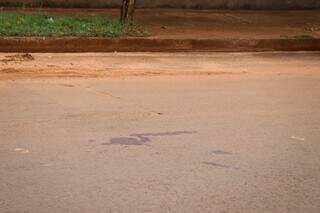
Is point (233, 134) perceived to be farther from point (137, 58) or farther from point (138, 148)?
point (137, 58)

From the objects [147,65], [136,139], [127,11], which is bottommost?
[147,65]

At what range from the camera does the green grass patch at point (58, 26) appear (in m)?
11.9

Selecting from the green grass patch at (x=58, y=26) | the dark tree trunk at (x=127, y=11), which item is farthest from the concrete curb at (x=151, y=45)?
the dark tree trunk at (x=127, y=11)

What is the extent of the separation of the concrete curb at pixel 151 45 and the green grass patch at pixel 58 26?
23cm

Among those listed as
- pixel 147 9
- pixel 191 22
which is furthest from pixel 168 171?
pixel 147 9

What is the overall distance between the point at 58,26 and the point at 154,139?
6884mm

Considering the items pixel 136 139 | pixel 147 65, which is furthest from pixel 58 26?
pixel 136 139

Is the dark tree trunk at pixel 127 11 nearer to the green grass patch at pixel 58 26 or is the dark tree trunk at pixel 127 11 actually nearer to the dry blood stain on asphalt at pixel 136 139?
the green grass patch at pixel 58 26

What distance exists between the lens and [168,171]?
Answer: 17.5ft

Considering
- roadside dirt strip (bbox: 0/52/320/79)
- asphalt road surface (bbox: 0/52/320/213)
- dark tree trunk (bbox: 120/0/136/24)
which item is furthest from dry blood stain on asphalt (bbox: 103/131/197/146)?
dark tree trunk (bbox: 120/0/136/24)

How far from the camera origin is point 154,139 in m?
6.28

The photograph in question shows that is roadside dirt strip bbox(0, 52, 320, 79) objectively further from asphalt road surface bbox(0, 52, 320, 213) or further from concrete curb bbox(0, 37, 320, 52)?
concrete curb bbox(0, 37, 320, 52)

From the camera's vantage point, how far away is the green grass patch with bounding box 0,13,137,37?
11891mm

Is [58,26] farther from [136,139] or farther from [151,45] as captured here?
[136,139]
